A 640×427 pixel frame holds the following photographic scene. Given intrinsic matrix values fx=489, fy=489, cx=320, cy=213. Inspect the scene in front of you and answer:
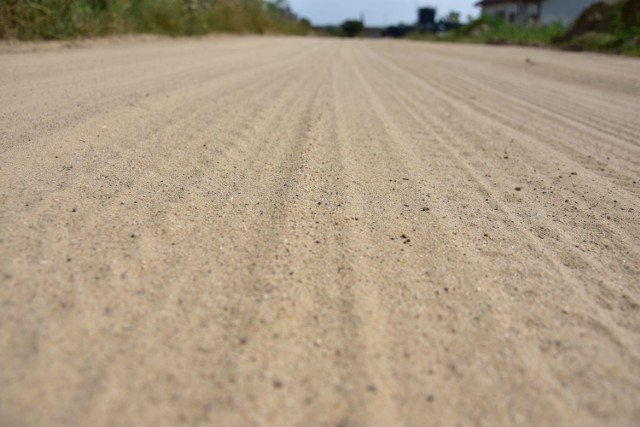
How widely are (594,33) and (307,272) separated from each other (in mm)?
21940

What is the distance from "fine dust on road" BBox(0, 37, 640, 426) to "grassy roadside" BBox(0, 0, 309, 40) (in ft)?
19.8

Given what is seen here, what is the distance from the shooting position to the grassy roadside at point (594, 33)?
55.7 feet

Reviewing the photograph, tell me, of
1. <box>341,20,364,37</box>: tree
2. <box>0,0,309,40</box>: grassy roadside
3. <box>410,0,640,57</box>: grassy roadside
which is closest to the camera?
<box>0,0,309,40</box>: grassy roadside

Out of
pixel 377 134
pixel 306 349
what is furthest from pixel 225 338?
pixel 377 134

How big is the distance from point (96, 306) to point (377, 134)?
3495 mm

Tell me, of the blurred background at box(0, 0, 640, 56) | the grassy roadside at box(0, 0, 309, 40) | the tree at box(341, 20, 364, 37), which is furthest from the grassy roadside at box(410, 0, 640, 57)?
the tree at box(341, 20, 364, 37)

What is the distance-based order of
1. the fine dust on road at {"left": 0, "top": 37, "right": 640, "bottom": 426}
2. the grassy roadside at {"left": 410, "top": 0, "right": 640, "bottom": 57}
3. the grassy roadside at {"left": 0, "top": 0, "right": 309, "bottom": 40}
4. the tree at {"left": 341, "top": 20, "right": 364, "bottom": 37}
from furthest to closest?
1. the tree at {"left": 341, "top": 20, "right": 364, "bottom": 37}
2. the grassy roadside at {"left": 410, "top": 0, "right": 640, "bottom": 57}
3. the grassy roadside at {"left": 0, "top": 0, "right": 309, "bottom": 40}
4. the fine dust on road at {"left": 0, "top": 37, "right": 640, "bottom": 426}

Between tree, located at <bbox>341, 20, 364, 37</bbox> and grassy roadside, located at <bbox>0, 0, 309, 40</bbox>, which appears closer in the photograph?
grassy roadside, located at <bbox>0, 0, 309, 40</bbox>

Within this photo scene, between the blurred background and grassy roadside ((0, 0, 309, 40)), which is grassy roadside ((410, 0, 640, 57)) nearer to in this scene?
the blurred background

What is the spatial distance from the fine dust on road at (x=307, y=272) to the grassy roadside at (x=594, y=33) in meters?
14.7

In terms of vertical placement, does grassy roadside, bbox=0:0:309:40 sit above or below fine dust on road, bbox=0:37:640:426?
above

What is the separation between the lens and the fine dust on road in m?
1.64

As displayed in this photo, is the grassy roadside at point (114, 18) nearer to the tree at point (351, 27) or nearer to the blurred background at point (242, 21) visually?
the blurred background at point (242, 21)

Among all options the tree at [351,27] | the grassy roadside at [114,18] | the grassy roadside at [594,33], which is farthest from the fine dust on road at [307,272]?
the tree at [351,27]
